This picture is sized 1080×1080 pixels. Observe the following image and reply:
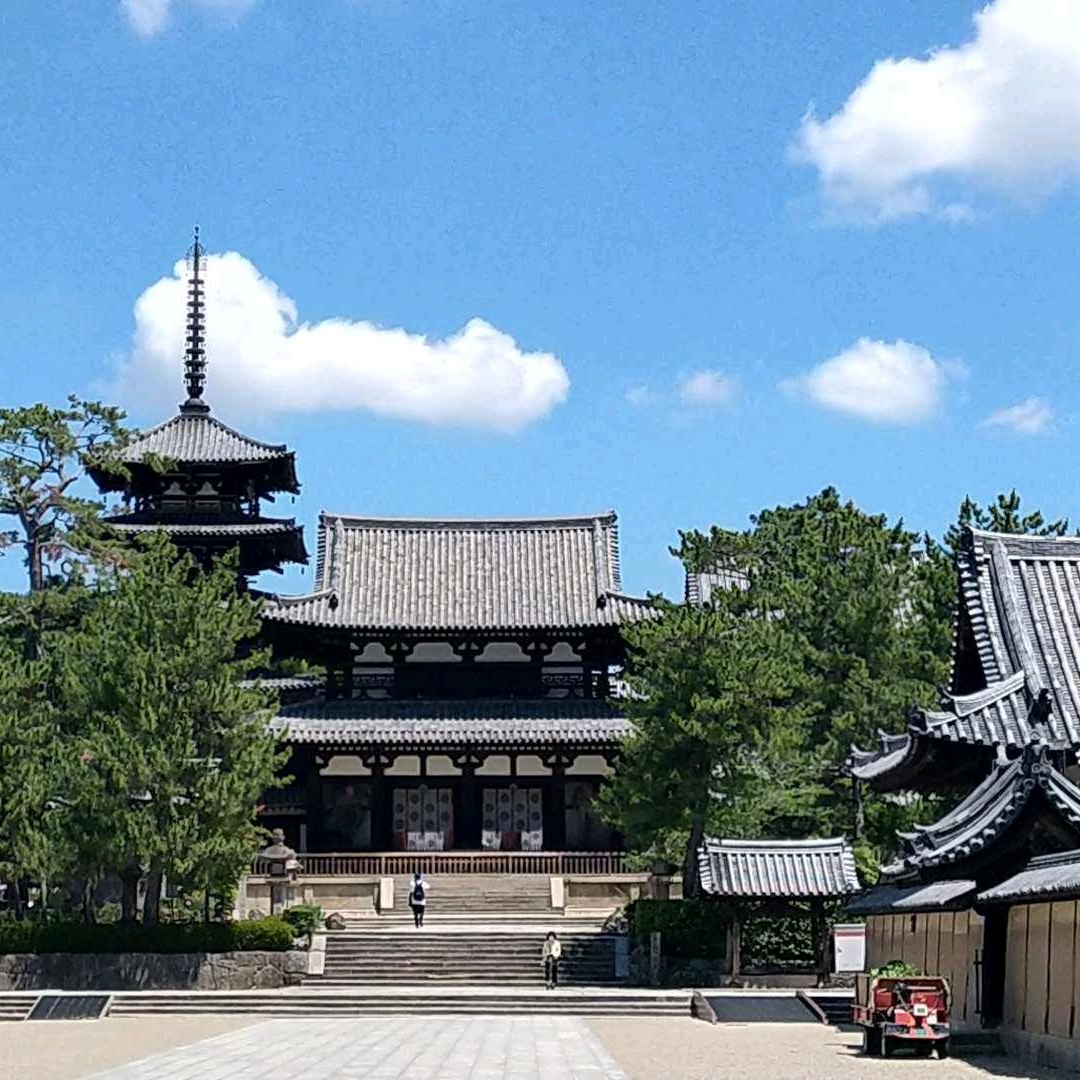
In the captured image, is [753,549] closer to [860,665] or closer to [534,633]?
[534,633]

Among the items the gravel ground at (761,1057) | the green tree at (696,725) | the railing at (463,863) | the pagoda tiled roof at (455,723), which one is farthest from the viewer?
the pagoda tiled roof at (455,723)

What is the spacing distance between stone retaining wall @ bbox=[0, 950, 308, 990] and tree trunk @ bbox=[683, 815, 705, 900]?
10.2 metres

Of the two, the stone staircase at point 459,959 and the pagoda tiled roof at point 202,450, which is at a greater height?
the pagoda tiled roof at point 202,450

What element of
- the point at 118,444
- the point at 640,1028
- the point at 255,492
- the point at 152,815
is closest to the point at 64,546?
the point at 118,444

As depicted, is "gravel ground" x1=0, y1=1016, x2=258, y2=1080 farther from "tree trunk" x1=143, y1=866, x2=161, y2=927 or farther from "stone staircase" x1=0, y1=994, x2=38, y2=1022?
"tree trunk" x1=143, y1=866, x2=161, y2=927

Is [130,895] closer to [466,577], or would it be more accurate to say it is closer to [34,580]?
[34,580]

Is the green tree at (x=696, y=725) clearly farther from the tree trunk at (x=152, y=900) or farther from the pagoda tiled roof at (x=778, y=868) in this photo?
the tree trunk at (x=152, y=900)

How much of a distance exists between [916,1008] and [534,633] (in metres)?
35.1

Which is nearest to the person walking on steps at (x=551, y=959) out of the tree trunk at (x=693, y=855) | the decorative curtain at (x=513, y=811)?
the tree trunk at (x=693, y=855)

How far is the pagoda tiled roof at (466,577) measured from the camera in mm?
58938

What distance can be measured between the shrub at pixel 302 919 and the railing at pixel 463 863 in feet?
27.8

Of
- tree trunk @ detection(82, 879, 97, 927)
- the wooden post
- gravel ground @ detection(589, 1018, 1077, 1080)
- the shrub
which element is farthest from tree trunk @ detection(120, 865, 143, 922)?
the wooden post

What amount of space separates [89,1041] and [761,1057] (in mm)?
11573

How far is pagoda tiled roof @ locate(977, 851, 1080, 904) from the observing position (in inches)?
798
